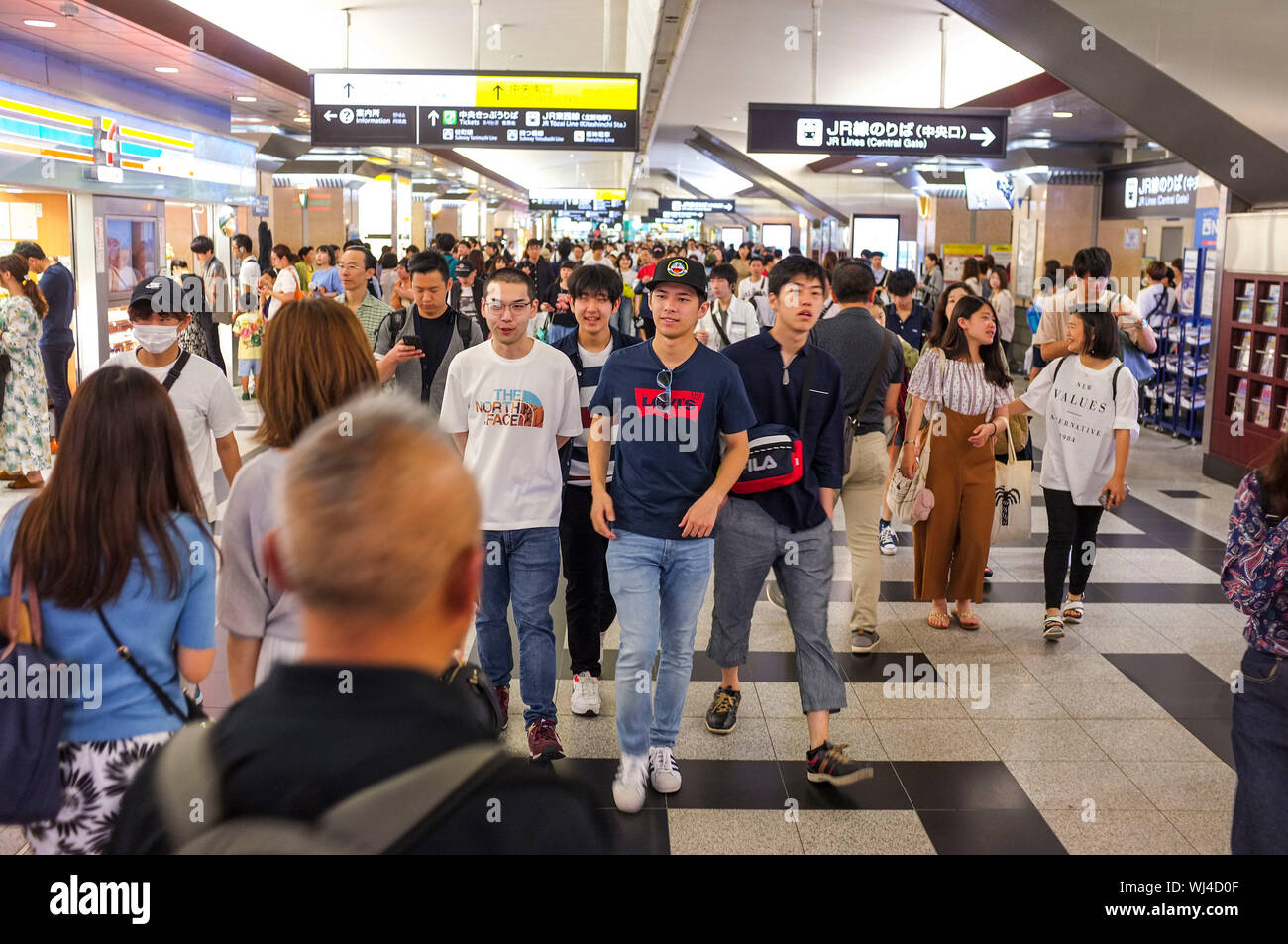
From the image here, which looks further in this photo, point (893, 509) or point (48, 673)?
→ point (893, 509)

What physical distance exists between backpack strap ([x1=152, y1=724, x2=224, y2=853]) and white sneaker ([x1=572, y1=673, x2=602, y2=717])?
3.49 meters

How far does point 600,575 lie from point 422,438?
3604 millimetres

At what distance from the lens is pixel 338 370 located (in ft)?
9.92

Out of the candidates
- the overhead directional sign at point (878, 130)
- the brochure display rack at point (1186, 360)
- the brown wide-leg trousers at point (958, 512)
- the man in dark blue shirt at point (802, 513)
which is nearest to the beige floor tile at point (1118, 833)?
the man in dark blue shirt at point (802, 513)

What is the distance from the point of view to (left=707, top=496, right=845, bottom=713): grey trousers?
162 inches

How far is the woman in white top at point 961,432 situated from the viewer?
5578mm

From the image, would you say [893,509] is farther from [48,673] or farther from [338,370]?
[48,673]

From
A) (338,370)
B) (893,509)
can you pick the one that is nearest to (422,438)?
(338,370)

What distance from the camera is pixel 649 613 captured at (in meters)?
3.83

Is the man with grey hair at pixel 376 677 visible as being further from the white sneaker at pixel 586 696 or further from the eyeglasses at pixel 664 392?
the white sneaker at pixel 586 696

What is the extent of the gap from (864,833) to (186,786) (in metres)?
2.93

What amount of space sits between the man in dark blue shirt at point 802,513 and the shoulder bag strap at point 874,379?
121cm

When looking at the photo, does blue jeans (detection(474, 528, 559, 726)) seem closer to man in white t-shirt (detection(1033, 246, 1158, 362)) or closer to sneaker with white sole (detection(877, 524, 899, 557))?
sneaker with white sole (detection(877, 524, 899, 557))

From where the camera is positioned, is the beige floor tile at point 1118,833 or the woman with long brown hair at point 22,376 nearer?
the beige floor tile at point 1118,833
